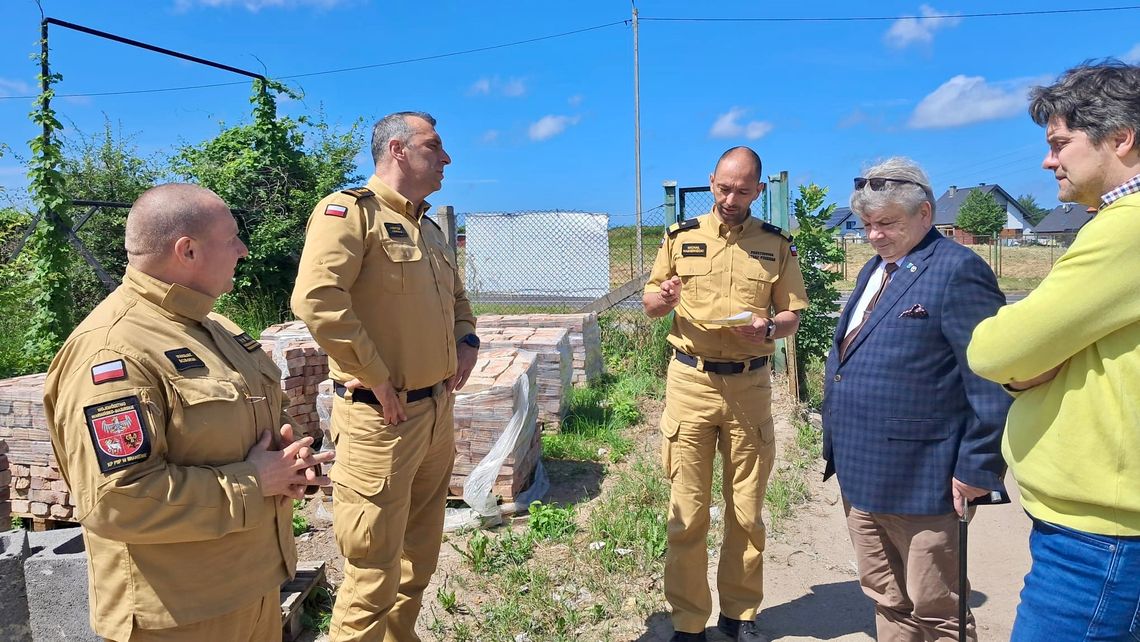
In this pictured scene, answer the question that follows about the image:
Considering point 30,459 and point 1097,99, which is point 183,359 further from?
point 30,459

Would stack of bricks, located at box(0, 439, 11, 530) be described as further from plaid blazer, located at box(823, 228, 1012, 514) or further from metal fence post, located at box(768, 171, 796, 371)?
metal fence post, located at box(768, 171, 796, 371)

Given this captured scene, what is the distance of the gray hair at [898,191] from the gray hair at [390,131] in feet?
5.66

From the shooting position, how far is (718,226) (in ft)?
11.3

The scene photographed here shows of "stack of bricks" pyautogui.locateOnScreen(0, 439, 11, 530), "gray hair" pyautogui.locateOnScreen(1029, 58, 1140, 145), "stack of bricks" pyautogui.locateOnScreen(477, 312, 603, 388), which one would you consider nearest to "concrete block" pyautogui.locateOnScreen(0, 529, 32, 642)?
"stack of bricks" pyautogui.locateOnScreen(0, 439, 11, 530)

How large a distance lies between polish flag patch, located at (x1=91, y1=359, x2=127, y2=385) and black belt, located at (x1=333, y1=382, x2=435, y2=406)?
112cm

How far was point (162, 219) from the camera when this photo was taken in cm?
170

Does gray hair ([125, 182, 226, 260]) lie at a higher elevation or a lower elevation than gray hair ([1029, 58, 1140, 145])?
lower

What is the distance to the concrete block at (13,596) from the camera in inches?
113

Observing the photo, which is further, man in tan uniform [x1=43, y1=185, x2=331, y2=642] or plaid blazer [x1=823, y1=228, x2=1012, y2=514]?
plaid blazer [x1=823, y1=228, x2=1012, y2=514]

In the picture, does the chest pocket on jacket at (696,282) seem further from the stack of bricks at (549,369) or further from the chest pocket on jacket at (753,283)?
the stack of bricks at (549,369)

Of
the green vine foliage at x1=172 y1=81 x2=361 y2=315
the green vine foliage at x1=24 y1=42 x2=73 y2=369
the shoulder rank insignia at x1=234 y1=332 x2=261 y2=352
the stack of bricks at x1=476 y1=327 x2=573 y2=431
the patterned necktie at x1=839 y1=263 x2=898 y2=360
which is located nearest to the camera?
the shoulder rank insignia at x1=234 y1=332 x2=261 y2=352

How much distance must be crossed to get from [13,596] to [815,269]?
700 centimetres

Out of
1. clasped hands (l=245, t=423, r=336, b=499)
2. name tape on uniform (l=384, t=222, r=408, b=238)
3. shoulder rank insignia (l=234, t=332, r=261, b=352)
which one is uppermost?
name tape on uniform (l=384, t=222, r=408, b=238)

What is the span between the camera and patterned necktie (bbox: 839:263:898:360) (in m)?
2.45
